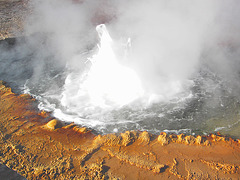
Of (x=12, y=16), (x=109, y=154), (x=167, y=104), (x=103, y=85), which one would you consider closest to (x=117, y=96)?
(x=103, y=85)

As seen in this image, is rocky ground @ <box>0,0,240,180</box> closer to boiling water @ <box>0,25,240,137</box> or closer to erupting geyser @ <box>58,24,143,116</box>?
boiling water @ <box>0,25,240,137</box>

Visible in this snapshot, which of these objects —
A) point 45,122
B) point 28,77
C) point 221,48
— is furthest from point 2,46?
point 221,48

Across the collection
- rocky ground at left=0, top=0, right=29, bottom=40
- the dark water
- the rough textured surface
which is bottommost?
the rough textured surface

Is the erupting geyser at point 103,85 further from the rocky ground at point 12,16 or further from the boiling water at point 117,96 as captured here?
the rocky ground at point 12,16

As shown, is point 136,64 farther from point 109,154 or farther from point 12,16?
point 12,16

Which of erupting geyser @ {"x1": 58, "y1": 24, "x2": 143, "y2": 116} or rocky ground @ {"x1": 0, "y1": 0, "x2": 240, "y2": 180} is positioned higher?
erupting geyser @ {"x1": 58, "y1": 24, "x2": 143, "y2": 116}

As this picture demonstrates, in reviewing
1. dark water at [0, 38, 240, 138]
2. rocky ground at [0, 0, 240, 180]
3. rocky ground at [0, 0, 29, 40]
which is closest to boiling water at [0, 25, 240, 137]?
dark water at [0, 38, 240, 138]
